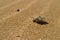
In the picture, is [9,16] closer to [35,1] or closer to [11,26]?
[11,26]

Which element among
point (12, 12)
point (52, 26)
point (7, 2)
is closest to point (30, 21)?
point (52, 26)

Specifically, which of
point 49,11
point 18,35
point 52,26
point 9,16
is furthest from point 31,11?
point 18,35

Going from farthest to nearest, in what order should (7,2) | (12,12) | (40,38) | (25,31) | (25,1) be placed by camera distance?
(25,1)
(7,2)
(12,12)
(25,31)
(40,38)

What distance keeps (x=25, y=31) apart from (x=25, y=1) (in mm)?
4245

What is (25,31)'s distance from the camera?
523cm

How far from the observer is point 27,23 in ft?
19.4

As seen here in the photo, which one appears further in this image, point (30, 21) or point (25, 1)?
point (25, 1)

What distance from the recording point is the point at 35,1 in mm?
9352

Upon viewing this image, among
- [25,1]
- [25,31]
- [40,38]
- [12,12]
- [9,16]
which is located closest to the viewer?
[40,38]

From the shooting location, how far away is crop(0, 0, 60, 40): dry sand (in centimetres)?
498

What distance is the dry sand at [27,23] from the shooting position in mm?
4978

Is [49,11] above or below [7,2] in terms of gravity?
below

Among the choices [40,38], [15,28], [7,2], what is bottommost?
[40,38]

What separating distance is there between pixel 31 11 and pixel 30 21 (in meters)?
1.36
